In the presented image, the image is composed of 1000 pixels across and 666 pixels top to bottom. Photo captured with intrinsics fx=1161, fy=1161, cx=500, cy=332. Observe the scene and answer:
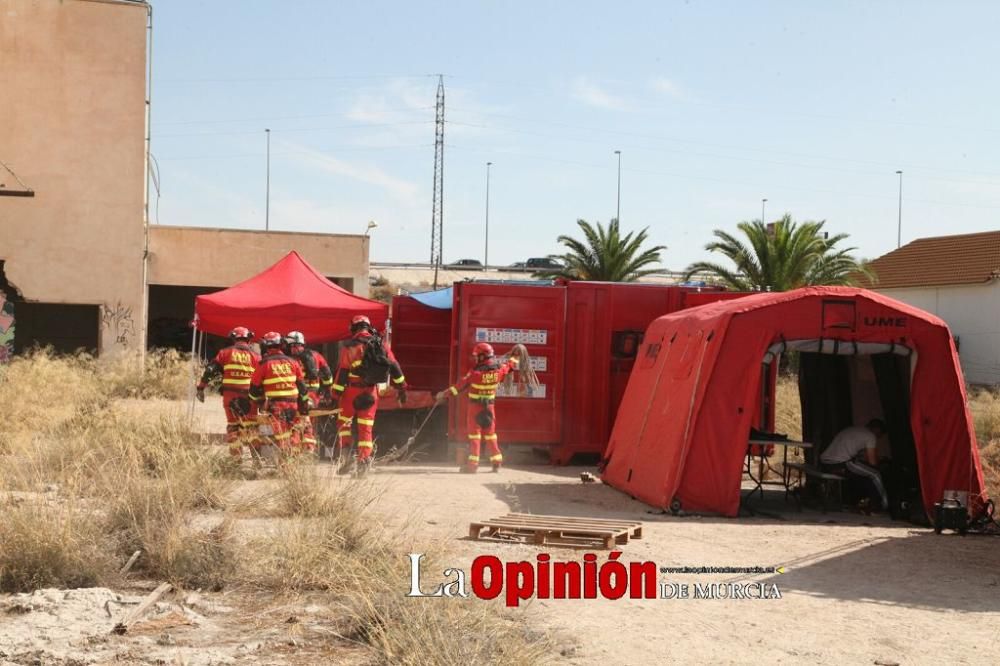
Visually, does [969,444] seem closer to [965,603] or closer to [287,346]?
[965,603]

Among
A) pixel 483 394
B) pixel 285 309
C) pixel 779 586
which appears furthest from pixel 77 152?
pixel 779 586

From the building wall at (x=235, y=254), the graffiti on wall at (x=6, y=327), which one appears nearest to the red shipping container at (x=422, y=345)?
the graffiti on wall at (x=6, y=327)

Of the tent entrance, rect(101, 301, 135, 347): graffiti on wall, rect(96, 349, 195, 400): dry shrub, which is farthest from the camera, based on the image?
rect(101, 301, 135, 347): graffiti on wall

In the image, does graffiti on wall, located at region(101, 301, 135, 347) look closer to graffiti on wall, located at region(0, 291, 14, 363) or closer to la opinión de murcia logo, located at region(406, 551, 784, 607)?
graffiti on wall, located at region(0, 291, 14, 363)

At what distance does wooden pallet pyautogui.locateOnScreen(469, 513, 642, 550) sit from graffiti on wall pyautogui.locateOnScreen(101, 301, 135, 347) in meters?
22.1

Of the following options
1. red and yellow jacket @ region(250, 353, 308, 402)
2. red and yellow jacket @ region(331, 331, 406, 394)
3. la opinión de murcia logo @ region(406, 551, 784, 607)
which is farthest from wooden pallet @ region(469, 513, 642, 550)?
red and yellow jacket @ region(331, 331, 406, 394)

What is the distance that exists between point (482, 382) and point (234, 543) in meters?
7.39

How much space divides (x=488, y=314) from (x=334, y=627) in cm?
982

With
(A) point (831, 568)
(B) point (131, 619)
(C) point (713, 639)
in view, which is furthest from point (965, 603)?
(B) point (131, 619)

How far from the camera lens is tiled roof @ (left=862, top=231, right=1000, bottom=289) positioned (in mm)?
41375

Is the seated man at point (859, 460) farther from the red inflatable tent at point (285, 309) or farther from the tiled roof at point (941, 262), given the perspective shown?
the tiled roof at point (941, 262)

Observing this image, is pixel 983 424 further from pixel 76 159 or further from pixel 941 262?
pixel 941 262

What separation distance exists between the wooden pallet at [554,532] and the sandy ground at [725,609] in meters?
0.13

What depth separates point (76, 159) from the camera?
2941cm
